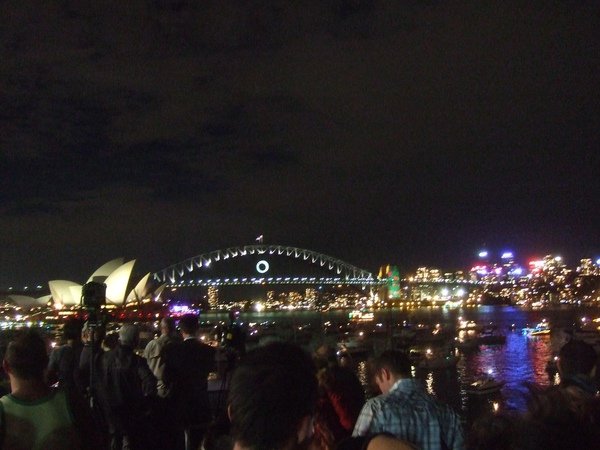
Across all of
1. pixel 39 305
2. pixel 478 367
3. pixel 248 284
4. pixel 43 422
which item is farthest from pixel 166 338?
pixel 248 284

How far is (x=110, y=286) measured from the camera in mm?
58938

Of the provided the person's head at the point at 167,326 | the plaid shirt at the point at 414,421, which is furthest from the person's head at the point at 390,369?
the person's head at the point at 167,326

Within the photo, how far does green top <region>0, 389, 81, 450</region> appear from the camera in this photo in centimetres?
291

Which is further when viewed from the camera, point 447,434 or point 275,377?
point 447,434

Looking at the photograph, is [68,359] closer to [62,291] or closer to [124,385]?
[124,385]

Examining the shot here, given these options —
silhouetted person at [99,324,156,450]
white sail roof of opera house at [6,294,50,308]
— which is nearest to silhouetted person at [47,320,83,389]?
silhouetted person at [99,324,156,450]

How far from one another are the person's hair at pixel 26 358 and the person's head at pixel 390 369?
1710 millimetres

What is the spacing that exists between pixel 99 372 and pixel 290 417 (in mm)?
4673

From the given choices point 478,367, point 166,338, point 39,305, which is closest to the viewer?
point 166,338

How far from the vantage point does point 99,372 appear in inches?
233

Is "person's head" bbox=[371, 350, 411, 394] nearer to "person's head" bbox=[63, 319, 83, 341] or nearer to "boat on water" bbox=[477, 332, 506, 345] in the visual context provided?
"person's head" bbox=[63, 319, 83, 341]

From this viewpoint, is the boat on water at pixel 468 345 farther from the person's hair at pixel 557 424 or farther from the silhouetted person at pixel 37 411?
the person's hair at pixel 557 424

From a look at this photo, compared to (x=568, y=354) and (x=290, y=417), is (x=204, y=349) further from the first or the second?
(x=290, y=417)

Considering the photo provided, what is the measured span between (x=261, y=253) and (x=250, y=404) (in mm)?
148199
